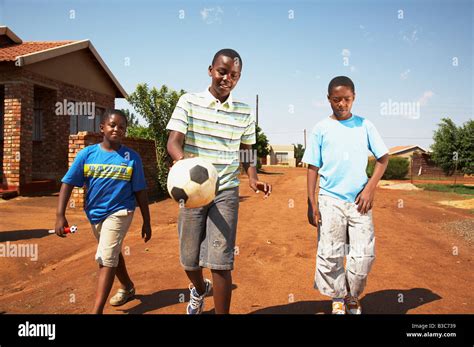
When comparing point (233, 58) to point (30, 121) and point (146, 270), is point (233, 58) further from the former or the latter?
point (30, 121)

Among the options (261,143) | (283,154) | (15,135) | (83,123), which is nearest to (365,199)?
(15,135)

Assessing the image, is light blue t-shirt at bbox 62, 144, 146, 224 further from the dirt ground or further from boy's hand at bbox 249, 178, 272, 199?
boy's hand at bbox 249, 178, 272, 199

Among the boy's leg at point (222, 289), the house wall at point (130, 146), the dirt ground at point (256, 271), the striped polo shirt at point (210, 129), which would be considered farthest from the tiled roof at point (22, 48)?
the boy's leg at point (222, 289)

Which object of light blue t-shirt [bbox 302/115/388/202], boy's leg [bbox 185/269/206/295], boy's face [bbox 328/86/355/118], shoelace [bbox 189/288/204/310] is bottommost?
shoelace [bbox 189/288/204/310]

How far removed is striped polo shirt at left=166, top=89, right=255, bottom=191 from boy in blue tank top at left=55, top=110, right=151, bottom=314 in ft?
2.39

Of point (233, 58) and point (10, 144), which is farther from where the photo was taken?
point (10, 144)

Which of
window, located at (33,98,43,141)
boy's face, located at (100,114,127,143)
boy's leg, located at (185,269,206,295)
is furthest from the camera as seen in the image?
window, located at (33,98,43,141)

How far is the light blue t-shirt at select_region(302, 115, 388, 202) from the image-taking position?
299 cm

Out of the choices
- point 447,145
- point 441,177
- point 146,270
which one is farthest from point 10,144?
point 441,177

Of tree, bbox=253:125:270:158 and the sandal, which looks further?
tree, bbox=253:125:270:158

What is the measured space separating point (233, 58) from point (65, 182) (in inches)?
67.2

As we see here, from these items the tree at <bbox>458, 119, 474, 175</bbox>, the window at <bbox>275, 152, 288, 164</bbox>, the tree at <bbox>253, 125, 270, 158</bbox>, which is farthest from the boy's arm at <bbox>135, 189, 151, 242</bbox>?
the window at <bbox>275, 152, 288, 164</bbox>

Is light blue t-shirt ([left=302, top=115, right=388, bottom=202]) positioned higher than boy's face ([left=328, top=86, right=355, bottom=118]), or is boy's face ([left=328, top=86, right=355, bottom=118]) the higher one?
boy's face ([left=328, top=86, right=355, bottom=118])

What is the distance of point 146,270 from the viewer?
4.49 m
